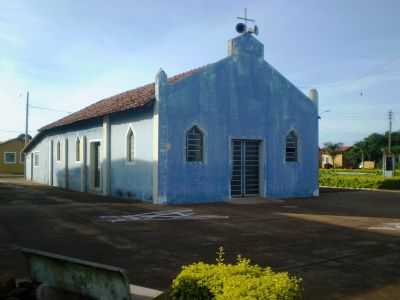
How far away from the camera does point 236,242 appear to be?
8922mm

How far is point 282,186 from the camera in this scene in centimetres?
1917

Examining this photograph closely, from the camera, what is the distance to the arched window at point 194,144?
16.8 m

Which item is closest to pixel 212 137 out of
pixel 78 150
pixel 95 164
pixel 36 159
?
pixel 95 164

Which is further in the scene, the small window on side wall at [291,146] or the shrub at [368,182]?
the shrub at [368,182]

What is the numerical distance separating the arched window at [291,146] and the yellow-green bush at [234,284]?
16129mm

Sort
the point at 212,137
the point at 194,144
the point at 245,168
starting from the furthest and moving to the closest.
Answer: the point at 245,168 → the point at 212,137 → the point at 194,144

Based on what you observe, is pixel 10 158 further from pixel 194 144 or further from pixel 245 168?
pixel 245 168

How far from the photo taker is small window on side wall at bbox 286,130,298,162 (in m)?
19.7

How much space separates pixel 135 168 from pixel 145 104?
291 cm

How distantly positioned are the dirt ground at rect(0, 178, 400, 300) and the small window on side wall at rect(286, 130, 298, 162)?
202 inches

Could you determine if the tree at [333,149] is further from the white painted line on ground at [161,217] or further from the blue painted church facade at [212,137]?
the white painted line on ground at [161,217]

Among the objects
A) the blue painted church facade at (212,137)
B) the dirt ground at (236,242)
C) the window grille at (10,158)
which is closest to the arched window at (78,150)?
the blue painted church facade at (212,137)

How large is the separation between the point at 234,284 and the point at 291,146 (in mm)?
16786

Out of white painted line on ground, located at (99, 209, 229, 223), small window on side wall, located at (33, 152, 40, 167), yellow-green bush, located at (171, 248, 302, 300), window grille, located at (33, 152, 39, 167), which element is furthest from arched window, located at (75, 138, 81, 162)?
yellow-green bush, located at (171, 248, 302, 300)
